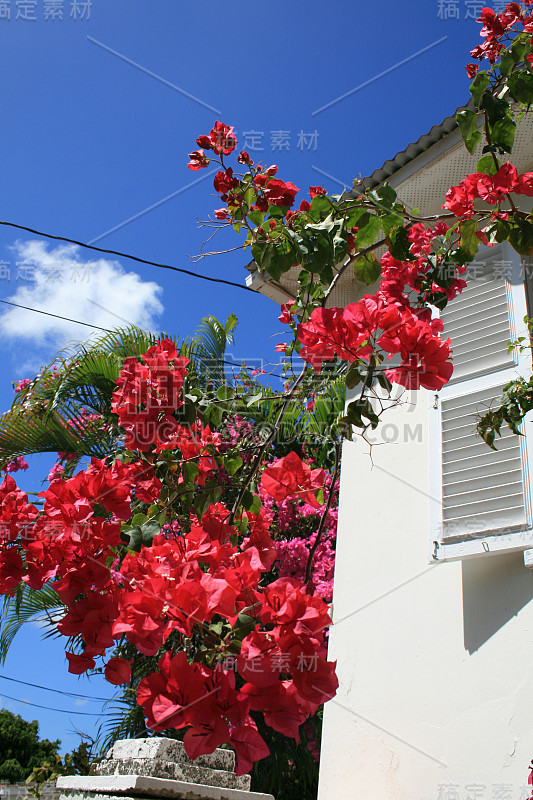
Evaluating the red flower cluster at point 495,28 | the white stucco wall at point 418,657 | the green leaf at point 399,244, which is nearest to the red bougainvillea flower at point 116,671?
the green leaf at point 399,244

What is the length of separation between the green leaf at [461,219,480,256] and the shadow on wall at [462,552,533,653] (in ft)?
4.65

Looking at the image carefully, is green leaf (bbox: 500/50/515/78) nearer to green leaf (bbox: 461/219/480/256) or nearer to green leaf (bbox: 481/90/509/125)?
green leaf (bbox: 481/90/509/125)

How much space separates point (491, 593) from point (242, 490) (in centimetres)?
152

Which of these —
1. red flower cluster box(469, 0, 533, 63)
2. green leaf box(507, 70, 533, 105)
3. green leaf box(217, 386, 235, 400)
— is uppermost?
red flower cluster box(469, 0, 533, 63)

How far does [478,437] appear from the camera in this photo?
292cm

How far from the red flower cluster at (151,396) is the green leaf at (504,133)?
3.34 feet

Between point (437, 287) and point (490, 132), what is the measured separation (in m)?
0.43

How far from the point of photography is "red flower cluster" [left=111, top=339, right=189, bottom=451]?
162 centimetres

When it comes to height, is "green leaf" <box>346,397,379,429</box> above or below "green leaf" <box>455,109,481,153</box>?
below

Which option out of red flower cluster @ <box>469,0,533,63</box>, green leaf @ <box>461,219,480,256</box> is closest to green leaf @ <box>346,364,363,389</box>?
green leaf @ <box>461,219,480,256</box>

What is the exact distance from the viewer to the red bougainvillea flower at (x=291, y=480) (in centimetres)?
153

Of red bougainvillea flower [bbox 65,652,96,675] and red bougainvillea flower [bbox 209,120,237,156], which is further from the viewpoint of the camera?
red bougainvillea flower [bbox 209,120,237,156]

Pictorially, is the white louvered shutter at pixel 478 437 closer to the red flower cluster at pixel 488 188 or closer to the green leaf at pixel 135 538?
the red flower cluster at pixel 488 188

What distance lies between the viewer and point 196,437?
73.9 inches
